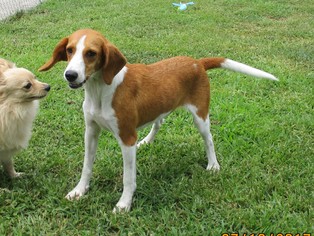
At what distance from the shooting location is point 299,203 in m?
3.26

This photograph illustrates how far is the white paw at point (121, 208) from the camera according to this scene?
125 inches

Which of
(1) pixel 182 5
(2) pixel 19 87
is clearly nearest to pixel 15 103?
(2) pixel 19 87

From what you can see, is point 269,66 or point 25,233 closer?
point 25,233

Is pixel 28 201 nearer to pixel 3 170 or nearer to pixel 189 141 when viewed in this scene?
pixel 3 170

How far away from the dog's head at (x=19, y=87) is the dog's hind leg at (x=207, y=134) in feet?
4.28

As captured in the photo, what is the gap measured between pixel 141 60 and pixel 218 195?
3.64 metres

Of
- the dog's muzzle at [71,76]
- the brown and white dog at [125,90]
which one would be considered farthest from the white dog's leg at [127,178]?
the dog's muzzle at [71,76]

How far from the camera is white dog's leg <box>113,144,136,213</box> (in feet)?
10.3

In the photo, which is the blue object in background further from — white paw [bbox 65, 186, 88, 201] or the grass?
white paw [bbox 65, 186, 88, 201]

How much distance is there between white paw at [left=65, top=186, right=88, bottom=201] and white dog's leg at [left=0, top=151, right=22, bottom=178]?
1.95 feet

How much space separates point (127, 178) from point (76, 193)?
1.68ft

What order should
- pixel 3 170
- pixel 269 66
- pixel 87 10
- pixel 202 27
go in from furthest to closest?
1. pixel 87 10
2. pixel 202 27
3. pixel 269 66
4. pixel 3 170

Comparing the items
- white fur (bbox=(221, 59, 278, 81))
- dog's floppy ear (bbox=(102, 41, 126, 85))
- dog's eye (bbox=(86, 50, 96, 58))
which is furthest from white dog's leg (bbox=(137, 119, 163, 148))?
dog's eye (bbox=(86, 50, 96, 58))

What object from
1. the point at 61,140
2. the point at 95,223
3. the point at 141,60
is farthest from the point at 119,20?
the point at 95,223
